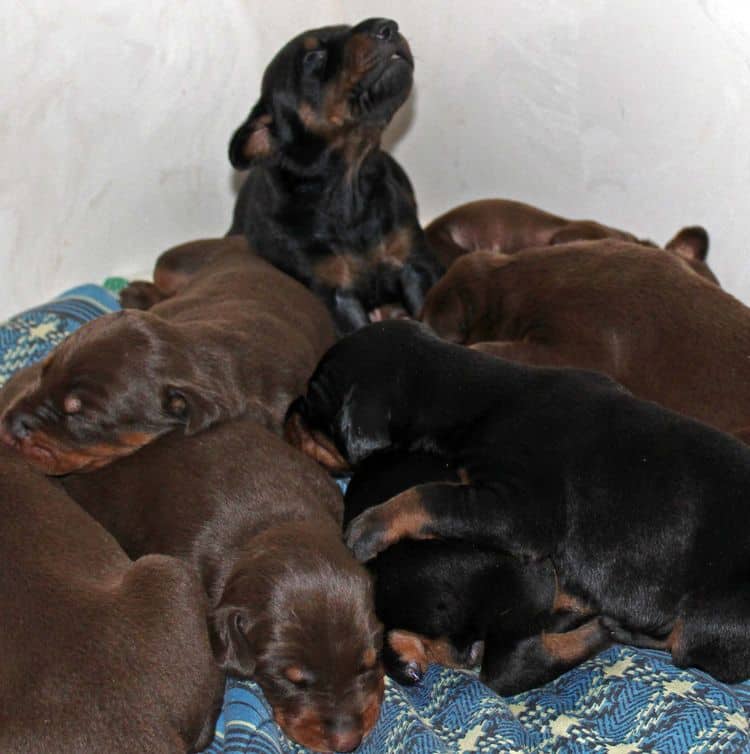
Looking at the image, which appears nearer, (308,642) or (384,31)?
(308,642)

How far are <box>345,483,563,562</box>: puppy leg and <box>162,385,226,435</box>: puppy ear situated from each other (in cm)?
70

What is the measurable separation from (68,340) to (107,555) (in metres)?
0.94

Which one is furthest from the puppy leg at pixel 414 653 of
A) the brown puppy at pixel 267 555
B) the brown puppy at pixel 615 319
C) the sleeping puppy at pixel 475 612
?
→ the brown puppy at pixel 615 319

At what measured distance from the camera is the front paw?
3.76 metres

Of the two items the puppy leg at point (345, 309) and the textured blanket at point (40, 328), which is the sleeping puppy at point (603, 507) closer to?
the puppy leg at point (345, 309)

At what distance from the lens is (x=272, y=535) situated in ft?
12.1

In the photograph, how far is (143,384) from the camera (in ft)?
13.5

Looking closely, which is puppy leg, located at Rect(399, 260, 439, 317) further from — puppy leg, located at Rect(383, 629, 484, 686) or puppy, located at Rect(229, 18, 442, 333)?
puppy leg, located at Rect(383, 629, 484, 686)

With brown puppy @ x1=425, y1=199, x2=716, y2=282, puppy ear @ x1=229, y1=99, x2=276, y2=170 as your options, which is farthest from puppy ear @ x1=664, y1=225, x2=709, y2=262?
puppy ear @ x1=229, y1=99, x2=276, y2=170

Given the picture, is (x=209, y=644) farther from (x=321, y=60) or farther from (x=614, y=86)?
(x=614, y=86)

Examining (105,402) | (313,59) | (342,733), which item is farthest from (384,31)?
(342,733)

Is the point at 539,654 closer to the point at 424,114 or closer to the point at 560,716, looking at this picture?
the point at 560,716

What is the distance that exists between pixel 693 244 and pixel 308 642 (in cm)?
291

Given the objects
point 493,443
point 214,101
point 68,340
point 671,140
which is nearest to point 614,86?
point 671,140
